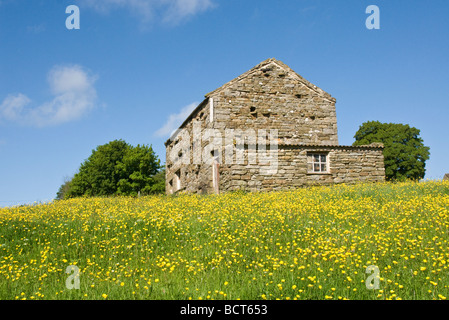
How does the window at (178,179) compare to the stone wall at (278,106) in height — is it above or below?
below

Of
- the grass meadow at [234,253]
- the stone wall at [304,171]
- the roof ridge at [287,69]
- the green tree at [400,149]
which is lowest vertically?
the grass meadow at [234,253]

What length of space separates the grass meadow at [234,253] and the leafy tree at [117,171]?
2945 cm

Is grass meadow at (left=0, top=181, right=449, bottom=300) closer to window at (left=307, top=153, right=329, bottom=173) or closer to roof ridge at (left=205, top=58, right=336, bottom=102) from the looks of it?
window at (left=307, top=153, right=329, bottom=173)

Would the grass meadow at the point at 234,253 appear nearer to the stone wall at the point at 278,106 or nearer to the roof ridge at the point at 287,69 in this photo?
the stone wall at the point at 278,106

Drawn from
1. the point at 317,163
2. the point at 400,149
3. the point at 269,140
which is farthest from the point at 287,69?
the point at 400,149

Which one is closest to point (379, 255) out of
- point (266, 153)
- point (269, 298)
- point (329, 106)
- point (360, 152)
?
point (269, 298)

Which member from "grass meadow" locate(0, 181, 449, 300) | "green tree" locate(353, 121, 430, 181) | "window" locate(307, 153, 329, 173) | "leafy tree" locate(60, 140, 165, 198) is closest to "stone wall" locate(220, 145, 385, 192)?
"window" locate(307, 153, 329, 173)

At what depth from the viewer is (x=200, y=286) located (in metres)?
5.39

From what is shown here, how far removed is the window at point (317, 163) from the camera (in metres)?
20.3

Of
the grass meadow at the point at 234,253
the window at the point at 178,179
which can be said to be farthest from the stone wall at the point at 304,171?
the window at the point at 178,179

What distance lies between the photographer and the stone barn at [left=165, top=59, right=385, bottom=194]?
19.5 m

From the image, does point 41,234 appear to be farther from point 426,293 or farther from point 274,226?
point 426,293

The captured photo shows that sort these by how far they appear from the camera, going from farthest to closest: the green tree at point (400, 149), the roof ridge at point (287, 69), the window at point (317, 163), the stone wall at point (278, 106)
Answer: the green tree at point (400, 149), the roof ridge at point (287, 69), the stone wall at point (278, 106), the window at point (317, 163)

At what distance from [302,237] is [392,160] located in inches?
1235
